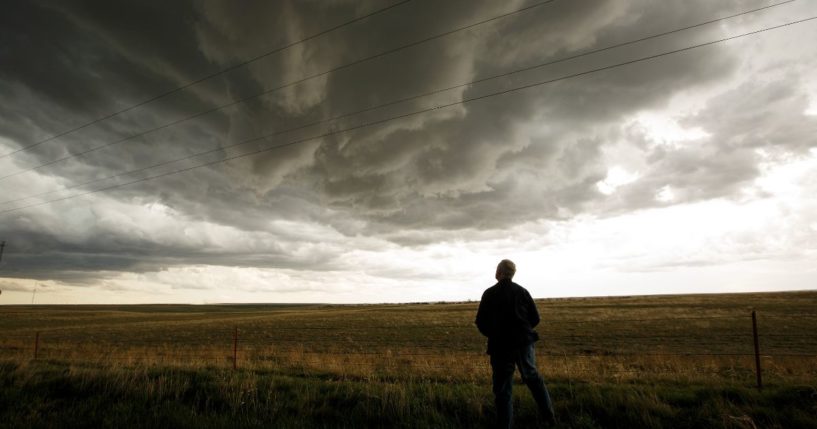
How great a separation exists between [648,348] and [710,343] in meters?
4.73

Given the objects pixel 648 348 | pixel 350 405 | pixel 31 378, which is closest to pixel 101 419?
pixel 350 405

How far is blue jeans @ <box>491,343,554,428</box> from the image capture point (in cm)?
527

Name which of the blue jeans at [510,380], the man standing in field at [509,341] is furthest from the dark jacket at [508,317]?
the blue jeans at [510,380]

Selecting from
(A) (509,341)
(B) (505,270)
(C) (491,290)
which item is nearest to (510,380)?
(A) (509,341)

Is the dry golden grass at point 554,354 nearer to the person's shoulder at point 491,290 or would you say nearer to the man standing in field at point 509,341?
the man standing in field at point 509,341

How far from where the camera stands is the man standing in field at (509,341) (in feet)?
17.5

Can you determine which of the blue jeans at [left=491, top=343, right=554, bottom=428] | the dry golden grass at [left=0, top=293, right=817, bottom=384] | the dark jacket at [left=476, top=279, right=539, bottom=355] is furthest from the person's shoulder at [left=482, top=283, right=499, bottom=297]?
the dry golden grass at [left=0, top=293, right=817, bottom=384]

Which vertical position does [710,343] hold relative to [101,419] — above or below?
below

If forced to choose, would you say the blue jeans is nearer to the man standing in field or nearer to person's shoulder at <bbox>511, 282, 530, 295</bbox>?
the man standing in field

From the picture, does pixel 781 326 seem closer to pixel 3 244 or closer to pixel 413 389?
pixel 413 389

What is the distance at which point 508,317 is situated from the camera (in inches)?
215

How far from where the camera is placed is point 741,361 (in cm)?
1594

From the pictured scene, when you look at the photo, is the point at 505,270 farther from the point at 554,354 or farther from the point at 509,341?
the point at 554,354

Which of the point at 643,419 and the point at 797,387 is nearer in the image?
the point at 643,419
